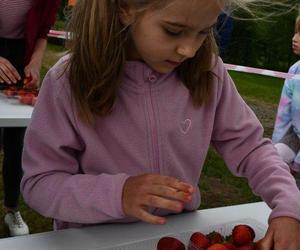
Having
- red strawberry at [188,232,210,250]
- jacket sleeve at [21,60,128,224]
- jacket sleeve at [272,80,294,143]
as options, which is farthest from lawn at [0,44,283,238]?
jacket sleeve at [272,80,294,143]

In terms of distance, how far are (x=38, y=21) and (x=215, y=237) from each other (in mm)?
1626

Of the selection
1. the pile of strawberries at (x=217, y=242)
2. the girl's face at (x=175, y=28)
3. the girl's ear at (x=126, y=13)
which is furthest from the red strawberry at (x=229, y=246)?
the girl's ear at (x=126, y=13)

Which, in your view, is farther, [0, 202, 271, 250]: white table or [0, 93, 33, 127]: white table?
[0, 93, 33, 127]: white table

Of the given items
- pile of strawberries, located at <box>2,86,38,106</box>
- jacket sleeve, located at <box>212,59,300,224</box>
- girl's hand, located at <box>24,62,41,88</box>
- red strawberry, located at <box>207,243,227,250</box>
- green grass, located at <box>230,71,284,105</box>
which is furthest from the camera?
green grass, located at <box>230,71,284,105</box>

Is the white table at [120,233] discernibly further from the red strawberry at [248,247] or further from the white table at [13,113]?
the white table at [13,113]

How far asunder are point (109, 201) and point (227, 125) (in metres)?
0.45

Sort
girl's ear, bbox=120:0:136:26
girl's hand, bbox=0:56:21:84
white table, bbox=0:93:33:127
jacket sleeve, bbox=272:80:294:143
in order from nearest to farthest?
girl's ear, bbox=120:0:136:26 < white table, bbox=0:93:33:127 < girl's hand, bbox=0:56:21:84 < jacket sleeve, bbox=272:80:294:143

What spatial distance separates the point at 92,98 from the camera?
1.09 metres

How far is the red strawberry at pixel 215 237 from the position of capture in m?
1.01

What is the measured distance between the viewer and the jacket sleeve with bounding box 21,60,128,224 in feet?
3.17

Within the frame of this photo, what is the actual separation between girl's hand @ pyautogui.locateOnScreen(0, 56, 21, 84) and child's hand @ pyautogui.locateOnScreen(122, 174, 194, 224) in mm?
1383

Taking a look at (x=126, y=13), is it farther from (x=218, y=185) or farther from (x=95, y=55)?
(x=218, y=185)

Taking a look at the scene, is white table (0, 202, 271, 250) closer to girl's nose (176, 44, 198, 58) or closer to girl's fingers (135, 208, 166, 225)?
girl's fingers (135, 208, 166, 225)

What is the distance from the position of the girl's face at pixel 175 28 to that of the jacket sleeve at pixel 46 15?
1.38 meters
